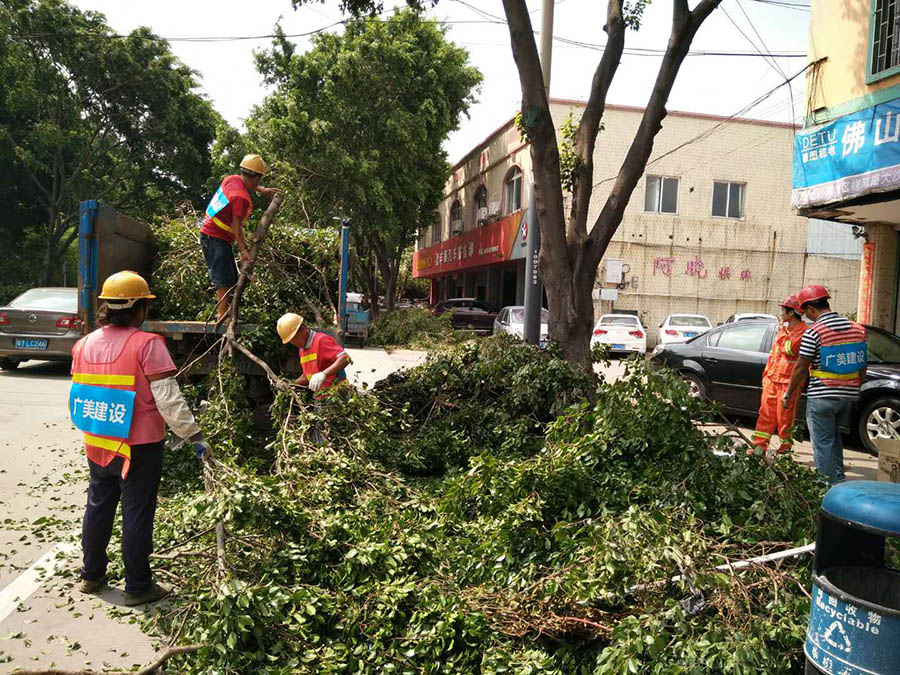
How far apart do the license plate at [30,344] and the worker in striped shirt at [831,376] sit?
11037 mm

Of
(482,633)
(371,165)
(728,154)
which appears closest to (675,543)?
(482,633)

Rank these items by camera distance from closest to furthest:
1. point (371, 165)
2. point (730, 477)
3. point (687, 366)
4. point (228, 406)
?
1. point (730, 477)
2. point (228, 406)
3. point (687, 366)
4. point (371, 165)

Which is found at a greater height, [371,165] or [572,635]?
[371,165]

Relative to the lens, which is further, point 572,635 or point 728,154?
Answer: point 728,154

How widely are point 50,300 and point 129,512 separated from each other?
30.8 feet

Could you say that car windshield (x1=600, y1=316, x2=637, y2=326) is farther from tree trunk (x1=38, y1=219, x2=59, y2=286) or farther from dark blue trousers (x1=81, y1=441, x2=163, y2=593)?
tree trunk (x1=38, y1=219, x2=59, y2=286)

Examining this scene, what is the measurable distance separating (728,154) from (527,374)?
20.8 metres

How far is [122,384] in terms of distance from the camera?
3613 millimetres

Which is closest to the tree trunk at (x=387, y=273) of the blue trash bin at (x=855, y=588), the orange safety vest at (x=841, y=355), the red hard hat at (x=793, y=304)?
the red hard hat at (x=793, y=304)

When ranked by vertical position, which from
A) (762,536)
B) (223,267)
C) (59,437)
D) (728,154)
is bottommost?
(59,437)

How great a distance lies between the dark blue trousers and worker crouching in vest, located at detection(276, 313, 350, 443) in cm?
156

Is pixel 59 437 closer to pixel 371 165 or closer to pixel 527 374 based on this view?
pixel 527 374

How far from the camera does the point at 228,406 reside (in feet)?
17.8

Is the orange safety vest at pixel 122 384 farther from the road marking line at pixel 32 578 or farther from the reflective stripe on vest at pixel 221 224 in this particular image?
the reflective stripe on vest at pixel 221 224
